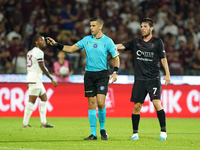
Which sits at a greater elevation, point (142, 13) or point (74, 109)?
point (142, 13)

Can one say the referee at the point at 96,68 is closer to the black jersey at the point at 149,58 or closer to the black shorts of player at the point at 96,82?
the black shorts of player at the point at 96,82

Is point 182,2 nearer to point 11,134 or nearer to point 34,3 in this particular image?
point 34,3

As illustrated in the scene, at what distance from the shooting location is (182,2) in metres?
19.5

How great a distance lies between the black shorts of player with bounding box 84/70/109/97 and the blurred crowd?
20.4 ft

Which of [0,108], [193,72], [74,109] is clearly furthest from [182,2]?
[0,108]

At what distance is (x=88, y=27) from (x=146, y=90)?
986cm

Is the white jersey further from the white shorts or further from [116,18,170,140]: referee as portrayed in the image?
[116,18,170,140]: referee

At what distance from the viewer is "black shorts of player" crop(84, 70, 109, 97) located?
7.95m

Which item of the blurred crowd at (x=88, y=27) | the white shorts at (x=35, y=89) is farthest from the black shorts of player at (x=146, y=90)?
the blurred crowd at (x=88, y=27)

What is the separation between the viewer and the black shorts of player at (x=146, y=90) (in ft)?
25.8

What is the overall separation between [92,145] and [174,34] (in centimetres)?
1162

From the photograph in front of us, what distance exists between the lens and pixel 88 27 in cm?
1745

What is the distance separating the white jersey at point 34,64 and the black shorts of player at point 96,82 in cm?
291

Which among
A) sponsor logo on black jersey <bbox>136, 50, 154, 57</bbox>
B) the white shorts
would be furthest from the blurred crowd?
sponsor logo on black jersey <bbox>136, 50, 154, 57</bbox>
